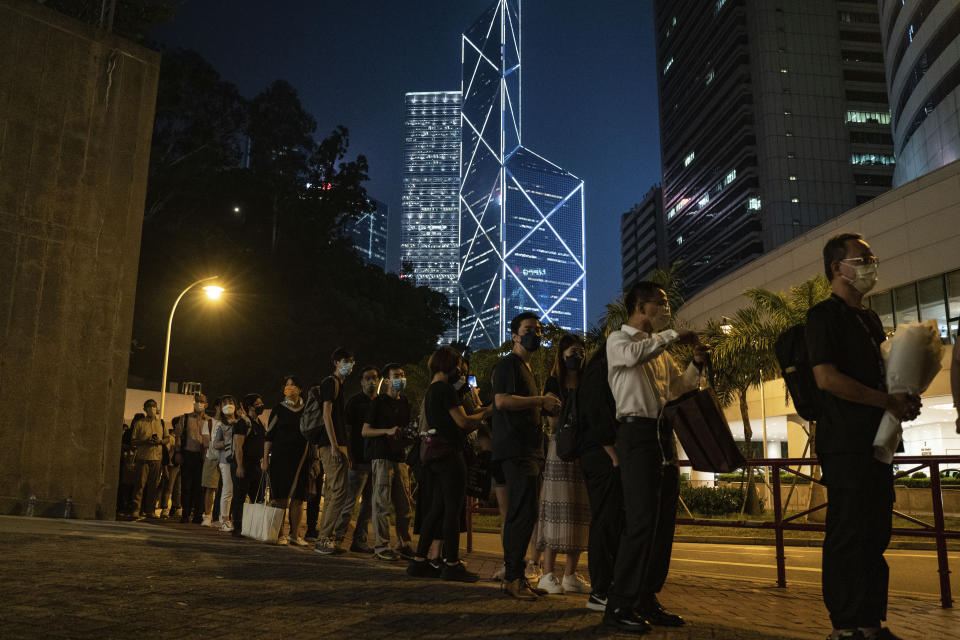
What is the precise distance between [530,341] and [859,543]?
2.60 m

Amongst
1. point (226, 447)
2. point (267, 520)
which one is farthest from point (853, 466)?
point (226, 447)

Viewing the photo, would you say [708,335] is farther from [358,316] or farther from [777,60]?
[777,60]

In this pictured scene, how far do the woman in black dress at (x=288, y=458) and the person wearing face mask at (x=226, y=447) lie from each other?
2065 millimetres

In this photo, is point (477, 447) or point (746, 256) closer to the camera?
point (477, 447)

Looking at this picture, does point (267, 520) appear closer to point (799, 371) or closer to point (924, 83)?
point (799, 371)

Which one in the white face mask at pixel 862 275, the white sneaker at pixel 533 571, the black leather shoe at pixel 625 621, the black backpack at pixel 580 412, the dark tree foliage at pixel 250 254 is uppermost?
the dark tree foliage at pixel 250 254

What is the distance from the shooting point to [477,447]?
7.61 m

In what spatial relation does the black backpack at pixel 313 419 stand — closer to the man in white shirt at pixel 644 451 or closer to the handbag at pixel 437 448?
the handbag at pixel 437 448

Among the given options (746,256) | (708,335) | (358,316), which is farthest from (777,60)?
(708,335)

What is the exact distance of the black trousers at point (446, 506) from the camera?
5867 mm

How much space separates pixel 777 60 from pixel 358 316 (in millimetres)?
76642

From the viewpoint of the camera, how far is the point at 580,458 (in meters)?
5.00

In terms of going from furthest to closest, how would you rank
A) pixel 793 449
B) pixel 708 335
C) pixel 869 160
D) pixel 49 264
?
pixel 869 160, pixel 793 449, pixel 708 335, pixel 49 264

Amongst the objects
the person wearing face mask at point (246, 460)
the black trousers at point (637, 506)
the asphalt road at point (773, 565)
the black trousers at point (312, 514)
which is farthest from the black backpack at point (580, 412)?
the person wearing face mask at point (246, 460)
